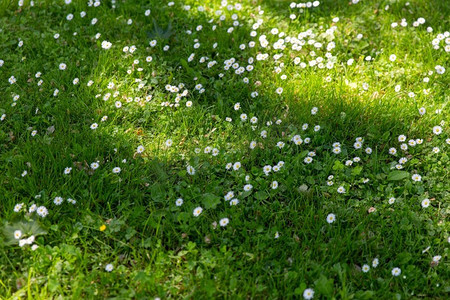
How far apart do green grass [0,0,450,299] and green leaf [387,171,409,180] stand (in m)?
0.02

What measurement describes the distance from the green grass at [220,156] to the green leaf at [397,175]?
22mm

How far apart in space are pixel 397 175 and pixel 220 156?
1056 mm

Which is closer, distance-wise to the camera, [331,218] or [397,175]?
[331,218]

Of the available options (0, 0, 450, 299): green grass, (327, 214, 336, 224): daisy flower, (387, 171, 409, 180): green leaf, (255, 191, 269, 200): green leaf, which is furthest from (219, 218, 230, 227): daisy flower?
(387, 171, 409, 180): green leaf

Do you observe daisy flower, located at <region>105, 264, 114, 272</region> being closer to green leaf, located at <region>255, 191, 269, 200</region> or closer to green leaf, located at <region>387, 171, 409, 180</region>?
green leaf, located at <region>255, 191, 269, 200</region>

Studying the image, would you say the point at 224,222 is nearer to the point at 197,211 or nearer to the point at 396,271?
the point at 197,211

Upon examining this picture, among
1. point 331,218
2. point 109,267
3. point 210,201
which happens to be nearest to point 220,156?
point 210,201

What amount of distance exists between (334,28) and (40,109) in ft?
7.69

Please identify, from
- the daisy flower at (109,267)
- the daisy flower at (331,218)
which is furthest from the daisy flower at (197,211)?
the daisy flower at (331,218)

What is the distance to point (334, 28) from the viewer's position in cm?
383

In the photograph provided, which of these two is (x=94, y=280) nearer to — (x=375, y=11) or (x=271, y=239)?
(x=271, y=239)

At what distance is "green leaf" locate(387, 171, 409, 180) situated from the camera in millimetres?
2748

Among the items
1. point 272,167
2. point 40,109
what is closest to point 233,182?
point 272,167

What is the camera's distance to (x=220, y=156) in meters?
2.99
